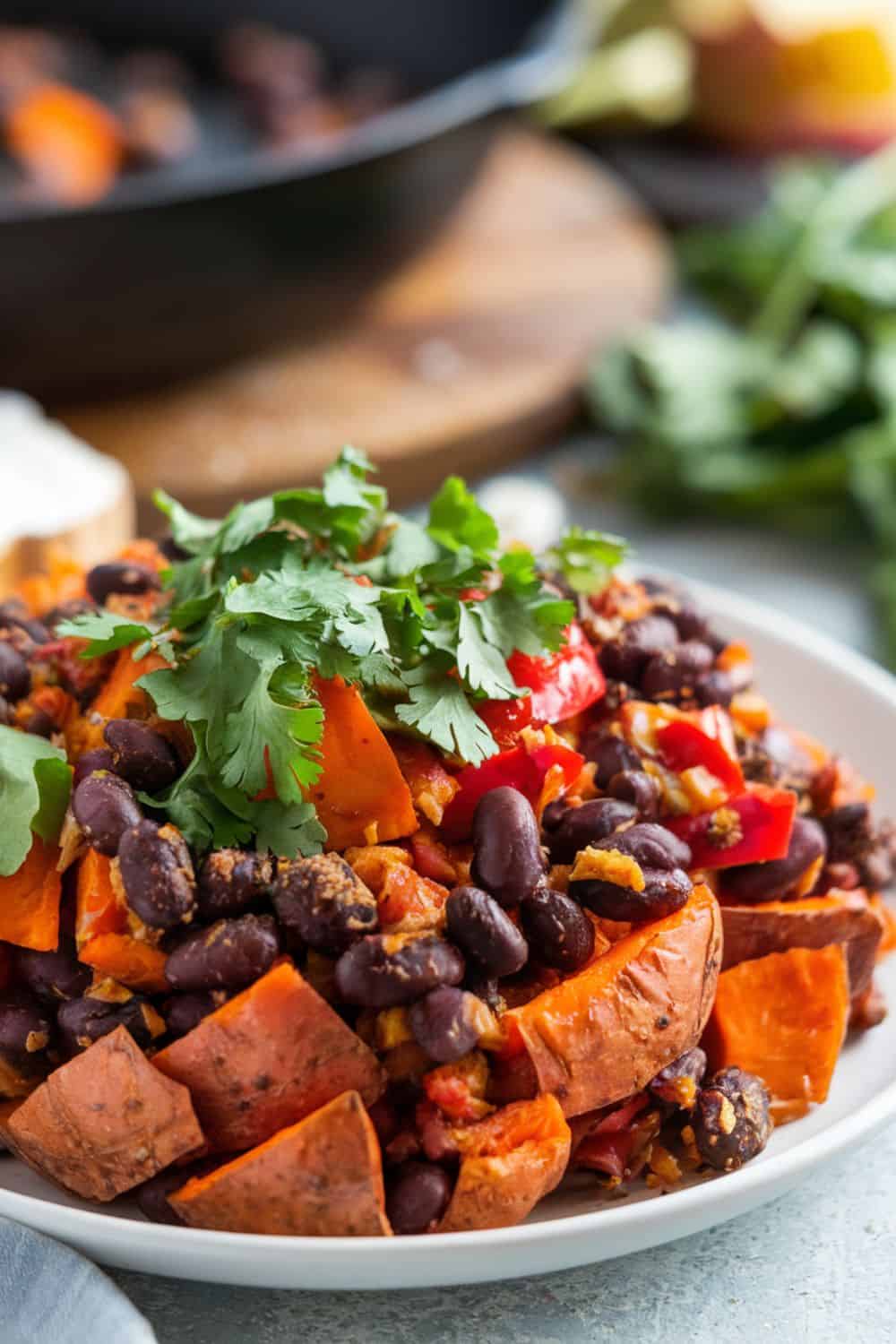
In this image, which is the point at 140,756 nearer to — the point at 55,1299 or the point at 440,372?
the point at 55,1299

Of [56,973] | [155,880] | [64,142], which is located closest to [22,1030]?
[56,973]

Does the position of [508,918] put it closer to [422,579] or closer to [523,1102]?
[523,1102]

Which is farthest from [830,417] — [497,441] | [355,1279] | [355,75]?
[355,1279]

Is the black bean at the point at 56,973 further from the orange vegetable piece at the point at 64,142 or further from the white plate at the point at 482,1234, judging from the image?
the orange vegetable piece at the point at 64,142

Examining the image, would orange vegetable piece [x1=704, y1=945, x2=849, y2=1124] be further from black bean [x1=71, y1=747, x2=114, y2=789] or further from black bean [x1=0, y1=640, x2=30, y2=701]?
black bean [x1=0, y1=640, x2=30, y2=701]

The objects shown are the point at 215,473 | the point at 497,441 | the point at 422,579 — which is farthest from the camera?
the point at 497,441
